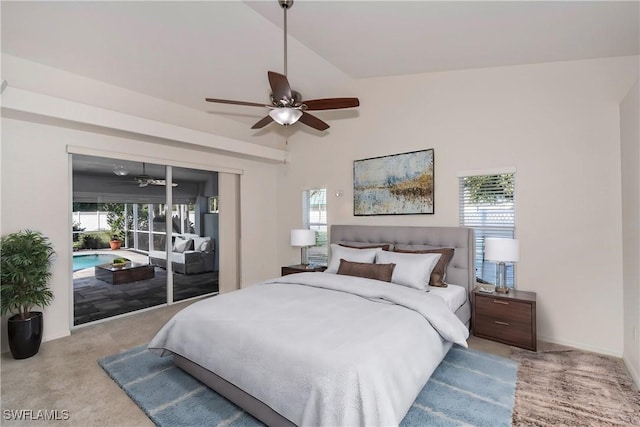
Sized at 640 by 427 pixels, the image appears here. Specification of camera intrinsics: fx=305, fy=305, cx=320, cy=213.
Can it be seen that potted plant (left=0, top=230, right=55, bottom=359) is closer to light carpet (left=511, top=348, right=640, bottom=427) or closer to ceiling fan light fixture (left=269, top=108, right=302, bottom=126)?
ceiling fan light fixture (left=269, top=108, right=302, bottom=126)

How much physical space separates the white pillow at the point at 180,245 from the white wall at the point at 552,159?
3432 mm

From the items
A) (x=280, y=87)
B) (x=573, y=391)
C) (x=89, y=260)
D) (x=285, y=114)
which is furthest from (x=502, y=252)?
(x=89, y=260)

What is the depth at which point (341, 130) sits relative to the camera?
496 centimetres

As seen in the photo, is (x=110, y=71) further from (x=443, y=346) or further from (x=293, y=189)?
(x=443, y=346)

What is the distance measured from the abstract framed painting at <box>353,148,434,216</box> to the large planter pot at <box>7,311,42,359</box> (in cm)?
399

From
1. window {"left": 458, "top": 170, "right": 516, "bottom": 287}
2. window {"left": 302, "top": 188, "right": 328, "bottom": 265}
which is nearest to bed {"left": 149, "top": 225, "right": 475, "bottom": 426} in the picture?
window {"left": 458, "top": 170, "right": 516, "bottom": 287}

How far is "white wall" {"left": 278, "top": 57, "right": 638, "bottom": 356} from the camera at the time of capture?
9.72 ft

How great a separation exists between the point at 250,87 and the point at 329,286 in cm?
286

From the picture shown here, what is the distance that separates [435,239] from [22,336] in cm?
451

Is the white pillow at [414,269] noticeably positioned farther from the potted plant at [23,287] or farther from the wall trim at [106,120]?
the potted plant at [23,287]

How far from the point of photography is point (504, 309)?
314 centimetres

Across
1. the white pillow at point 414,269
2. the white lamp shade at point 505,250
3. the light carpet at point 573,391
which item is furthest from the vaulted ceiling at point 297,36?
the light carpet at point 573,391

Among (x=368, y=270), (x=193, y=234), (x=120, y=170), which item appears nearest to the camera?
(x=368, y=270)

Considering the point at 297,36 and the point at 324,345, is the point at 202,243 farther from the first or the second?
the point at 324,345
